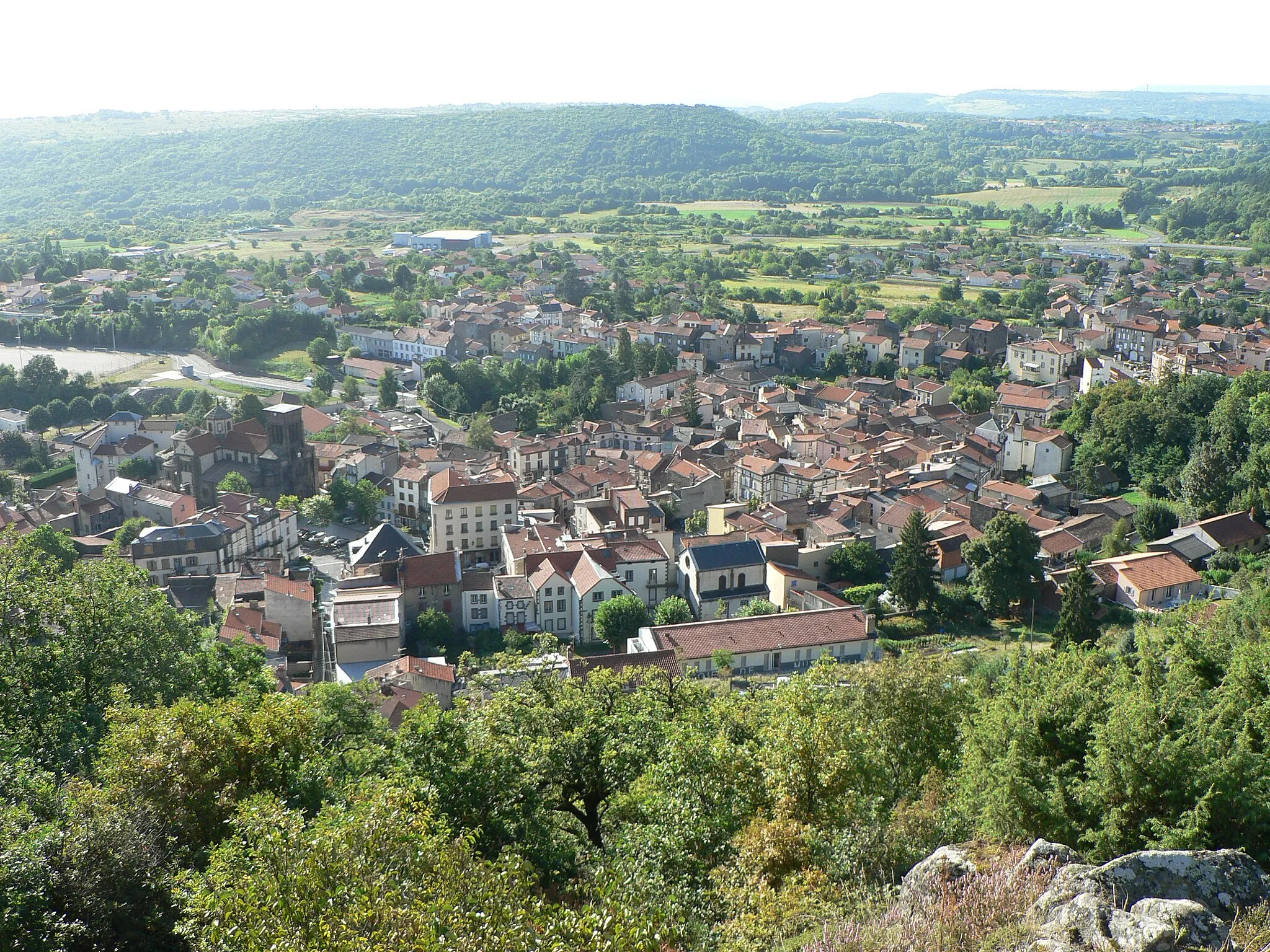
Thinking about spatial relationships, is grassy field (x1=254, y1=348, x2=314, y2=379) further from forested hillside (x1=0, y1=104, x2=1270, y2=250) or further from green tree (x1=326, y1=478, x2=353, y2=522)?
forested hillside (x1=0, y1=104, x2=1270, y2=250)

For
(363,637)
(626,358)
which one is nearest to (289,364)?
(626,358)

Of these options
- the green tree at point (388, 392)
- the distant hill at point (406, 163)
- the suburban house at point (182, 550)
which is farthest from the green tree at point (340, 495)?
the distant hill at point (406, 163)

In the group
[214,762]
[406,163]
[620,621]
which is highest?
[406,163]

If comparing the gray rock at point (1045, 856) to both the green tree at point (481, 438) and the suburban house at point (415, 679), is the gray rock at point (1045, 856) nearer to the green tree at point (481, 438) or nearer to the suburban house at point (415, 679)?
the suburban house at point (415, 679)

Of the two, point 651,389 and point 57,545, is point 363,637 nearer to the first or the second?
point 57,545

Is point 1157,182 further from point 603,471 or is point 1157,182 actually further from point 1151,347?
point 603,471

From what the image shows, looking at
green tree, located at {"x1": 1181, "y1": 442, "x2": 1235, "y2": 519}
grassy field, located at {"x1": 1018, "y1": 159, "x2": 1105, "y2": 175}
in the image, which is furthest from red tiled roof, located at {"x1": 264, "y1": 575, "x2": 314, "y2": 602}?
grassy field, located at {"x1": 1018, "y1": 159, "x2": 1105, "y2": 175}
